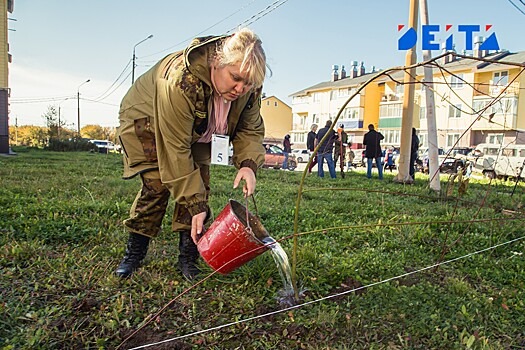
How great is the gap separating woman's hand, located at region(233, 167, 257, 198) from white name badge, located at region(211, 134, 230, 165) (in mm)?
94

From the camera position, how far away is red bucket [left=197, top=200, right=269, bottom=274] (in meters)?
1.61

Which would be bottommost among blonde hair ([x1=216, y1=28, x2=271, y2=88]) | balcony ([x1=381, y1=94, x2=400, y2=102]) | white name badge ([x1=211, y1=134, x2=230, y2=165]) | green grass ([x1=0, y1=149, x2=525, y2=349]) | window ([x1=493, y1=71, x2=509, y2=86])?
green grass ([x1=0, y1=149, x2=525, y2=349])

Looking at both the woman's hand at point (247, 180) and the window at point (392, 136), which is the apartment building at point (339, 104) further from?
the woman's hand at point (247, 180)

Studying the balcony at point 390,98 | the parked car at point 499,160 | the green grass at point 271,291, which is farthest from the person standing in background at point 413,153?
the balcony at point 390,98

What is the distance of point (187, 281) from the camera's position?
2029 millimetres

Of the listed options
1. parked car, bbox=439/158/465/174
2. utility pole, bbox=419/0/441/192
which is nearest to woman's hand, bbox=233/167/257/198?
parked car, bbox=439/158/465/174

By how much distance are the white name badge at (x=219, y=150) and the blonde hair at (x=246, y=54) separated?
15.5 inches

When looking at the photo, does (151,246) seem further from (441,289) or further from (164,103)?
(441,289)

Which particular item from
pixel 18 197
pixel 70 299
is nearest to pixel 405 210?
pixel 70 299

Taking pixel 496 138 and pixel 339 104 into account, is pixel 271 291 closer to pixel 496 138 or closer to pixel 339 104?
pixel 496 138

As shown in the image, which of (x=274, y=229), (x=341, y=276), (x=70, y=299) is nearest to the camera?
(x=70, y=299)

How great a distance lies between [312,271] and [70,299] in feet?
3.82

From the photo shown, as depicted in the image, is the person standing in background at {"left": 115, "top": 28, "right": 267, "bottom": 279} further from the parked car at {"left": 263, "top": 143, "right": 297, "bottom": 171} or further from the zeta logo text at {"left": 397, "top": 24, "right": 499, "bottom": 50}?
the parked car at {"left": 263, "top": 143, "right": 297, "bottom": 171}

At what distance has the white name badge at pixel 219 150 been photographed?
184 cm
